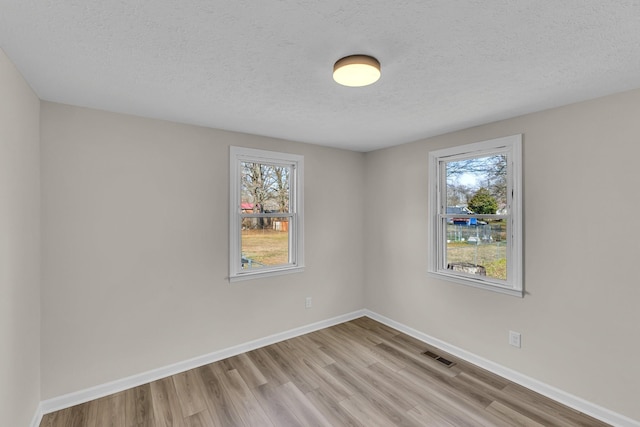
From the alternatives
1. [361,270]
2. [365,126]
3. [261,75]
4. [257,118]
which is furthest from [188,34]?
[361,270]

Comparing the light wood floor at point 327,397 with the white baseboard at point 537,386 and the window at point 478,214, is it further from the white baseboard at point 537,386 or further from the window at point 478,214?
the window at point 478,214

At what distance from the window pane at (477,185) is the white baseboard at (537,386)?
57.9 inches

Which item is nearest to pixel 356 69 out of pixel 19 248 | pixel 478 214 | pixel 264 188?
pixel 264 188

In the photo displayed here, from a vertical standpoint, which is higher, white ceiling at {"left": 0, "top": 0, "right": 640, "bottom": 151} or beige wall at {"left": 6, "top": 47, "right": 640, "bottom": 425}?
white ceiling at {"left": 0, "top": 0, "right": 640, "bottom": 151}

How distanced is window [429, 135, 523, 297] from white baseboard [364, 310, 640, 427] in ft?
2.40

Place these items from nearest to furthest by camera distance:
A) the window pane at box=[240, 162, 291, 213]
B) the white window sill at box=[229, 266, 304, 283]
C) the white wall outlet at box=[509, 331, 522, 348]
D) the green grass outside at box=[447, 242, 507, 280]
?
the white wall outlet at box=[509, 331, 522, 348] → the green grass outside at box=[447, 242, 507, 280] → the white window sill at box=[229, 266, 304, 283] → the window pane at box=[240, 162, 291, 213]

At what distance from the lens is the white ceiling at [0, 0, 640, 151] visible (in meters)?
1.27

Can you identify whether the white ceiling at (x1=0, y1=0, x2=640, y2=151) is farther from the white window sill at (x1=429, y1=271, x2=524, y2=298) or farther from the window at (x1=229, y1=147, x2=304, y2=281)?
the white window sill at (x1=429, y1=271, x2=524, y2=298)

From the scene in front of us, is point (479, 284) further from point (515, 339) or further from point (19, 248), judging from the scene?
point (19, 248)

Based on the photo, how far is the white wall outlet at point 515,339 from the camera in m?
2.64

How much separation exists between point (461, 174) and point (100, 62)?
323 centimetres

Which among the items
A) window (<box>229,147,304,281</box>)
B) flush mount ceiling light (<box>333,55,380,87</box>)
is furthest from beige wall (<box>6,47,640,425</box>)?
flush mount ceiling light (<box>333,55,380,87</box>)

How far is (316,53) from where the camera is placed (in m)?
1.61

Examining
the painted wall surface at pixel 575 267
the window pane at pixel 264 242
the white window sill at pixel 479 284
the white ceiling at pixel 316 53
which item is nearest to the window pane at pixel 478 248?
the white window sill at pixel 479 284
